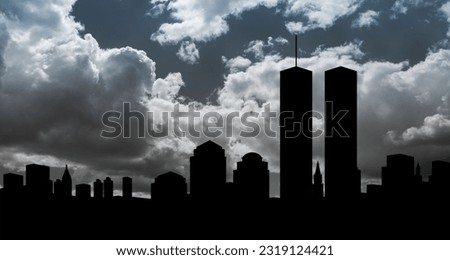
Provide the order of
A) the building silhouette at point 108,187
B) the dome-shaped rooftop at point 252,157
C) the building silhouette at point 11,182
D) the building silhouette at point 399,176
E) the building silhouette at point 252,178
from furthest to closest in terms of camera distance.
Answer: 1. the building silhouette at point 108,187
2. the dome-shaped rooftop at point 252,157
3. the building silhouette at point 252,178
4. the building silhouette at point 399,176
5. the building silhouette at point 11,182

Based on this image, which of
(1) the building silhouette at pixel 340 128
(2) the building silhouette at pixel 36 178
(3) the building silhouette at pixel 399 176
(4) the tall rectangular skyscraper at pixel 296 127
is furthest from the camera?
(1) the building silhouette at pixel 340 128

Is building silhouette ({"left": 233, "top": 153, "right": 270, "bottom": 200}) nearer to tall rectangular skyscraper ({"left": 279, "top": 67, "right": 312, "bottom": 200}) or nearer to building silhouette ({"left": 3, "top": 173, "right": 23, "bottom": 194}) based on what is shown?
tall rectangular skyscraper ({"left": 279, "top": 67, "right": 312, "bottom": 200})

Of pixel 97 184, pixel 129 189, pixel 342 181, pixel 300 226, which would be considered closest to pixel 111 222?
pixel 300 226

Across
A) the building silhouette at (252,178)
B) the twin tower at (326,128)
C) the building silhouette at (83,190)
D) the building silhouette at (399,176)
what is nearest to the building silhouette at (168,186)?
the building silhouette at (252,178)

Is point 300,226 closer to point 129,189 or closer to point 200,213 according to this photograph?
point 200,213

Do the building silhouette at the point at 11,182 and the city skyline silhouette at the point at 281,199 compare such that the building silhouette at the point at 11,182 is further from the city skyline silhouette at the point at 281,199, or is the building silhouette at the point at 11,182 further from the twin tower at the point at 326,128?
the twin tower at the point at 326,128

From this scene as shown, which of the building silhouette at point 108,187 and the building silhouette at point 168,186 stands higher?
the building silhouette at point 168,186
